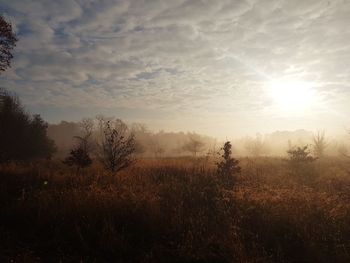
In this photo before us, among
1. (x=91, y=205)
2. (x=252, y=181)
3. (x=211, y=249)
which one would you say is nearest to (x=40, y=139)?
(x=252, y=181)

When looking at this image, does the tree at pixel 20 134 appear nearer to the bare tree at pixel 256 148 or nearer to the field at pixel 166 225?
the field at pixel 166 225

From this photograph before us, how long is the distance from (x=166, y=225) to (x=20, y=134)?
83.3 ft

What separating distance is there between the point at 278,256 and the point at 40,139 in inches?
1162

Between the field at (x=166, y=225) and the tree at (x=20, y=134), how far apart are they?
723 inches

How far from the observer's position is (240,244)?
760cm

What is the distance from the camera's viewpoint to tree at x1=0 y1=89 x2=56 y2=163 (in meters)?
28.8

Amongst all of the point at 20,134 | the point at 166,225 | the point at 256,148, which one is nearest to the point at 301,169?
the point at 166,225

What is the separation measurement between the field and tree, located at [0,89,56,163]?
60.2ft

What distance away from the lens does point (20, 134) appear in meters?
30.3

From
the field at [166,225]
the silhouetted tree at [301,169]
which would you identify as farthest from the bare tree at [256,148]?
the field at [166,225]

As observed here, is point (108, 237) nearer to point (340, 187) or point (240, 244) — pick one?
point (240, 244)

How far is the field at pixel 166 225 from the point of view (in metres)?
7.47

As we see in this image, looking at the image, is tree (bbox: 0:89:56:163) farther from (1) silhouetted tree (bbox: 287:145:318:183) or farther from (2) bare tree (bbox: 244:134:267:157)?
(2) bare tree (bbox: 244:134:267:157)

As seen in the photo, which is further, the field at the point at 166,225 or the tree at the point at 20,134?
the tree at the point at 20,134
